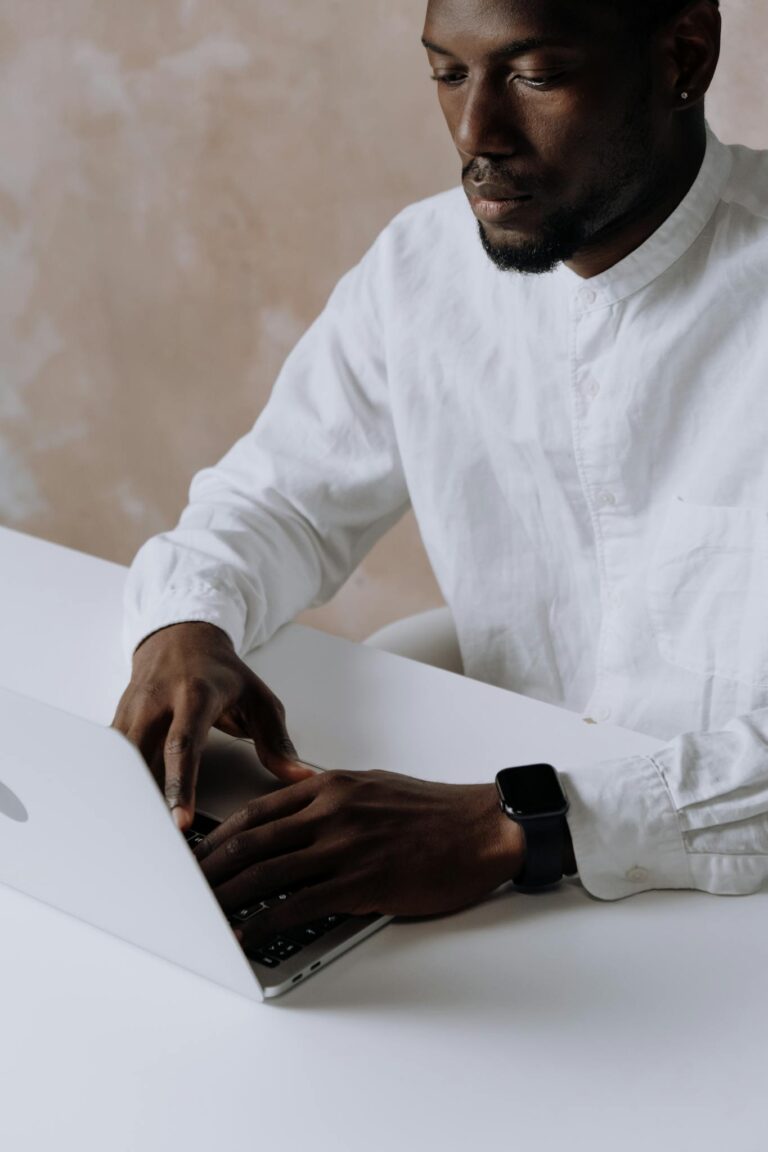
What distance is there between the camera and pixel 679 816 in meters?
0.95

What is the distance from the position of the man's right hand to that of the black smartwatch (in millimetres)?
171

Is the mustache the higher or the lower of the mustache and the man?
the higher

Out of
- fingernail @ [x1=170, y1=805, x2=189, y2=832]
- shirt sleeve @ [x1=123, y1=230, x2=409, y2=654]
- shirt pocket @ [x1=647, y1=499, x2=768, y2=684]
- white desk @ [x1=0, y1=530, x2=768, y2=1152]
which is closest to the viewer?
white desk @ [x1=0, y1=530, x2=768, y2=1152]

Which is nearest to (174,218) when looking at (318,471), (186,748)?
(318,471)

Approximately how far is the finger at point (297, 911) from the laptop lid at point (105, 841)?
35 mm

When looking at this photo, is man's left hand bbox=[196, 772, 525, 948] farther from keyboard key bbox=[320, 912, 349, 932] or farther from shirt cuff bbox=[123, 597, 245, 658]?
shirt cuff bbox=[123, 597, 245, 658]

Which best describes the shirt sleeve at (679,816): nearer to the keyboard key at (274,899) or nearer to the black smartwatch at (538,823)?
the black smartwatch at (538,823)

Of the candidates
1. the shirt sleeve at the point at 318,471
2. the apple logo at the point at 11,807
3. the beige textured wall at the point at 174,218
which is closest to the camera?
the apple logo at the point at 11,807

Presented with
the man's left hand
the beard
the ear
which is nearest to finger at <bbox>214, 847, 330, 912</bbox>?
the man's left hand

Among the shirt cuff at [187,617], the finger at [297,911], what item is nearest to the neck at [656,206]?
the shirt cuff at [187,617]

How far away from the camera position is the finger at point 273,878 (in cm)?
87

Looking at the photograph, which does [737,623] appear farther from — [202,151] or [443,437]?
[202,151]

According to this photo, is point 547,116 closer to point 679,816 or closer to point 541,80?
point 541,80

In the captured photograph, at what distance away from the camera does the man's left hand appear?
872mm
